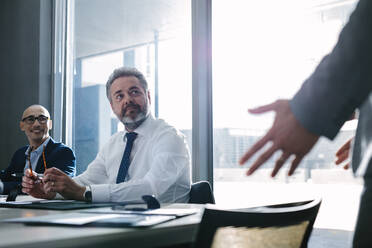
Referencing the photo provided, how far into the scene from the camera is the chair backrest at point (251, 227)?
87 centimetres

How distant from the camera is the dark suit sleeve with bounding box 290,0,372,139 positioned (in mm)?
691

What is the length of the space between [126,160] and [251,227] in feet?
5.67

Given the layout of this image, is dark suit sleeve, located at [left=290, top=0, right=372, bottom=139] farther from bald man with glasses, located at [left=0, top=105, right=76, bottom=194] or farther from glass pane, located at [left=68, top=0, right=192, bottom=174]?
bald man with glasses, located at [left=0, top=105, right=76, bottom=194]

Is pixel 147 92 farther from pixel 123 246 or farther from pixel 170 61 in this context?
pixel 123 246

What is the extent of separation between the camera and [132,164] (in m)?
2.59

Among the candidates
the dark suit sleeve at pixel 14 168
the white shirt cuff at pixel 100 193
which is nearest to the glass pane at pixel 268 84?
the white shirt cuff at pixel 100 193

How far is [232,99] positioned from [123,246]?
2715mm

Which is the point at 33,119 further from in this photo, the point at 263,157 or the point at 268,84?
the point at 263,157

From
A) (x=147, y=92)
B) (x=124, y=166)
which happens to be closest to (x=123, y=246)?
(x=124, y=166)

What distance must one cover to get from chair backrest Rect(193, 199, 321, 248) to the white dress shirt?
121 cm

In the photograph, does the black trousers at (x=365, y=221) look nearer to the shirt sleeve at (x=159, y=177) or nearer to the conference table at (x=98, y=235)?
the conference table at (x=98, y=235)

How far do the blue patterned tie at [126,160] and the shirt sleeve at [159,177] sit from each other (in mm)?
148

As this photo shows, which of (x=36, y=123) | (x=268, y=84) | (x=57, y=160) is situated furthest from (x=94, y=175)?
(x=36, y=123)

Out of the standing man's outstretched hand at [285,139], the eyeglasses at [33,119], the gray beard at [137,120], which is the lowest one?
the standing man's outstretched hand at [285,139]
